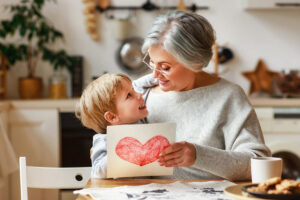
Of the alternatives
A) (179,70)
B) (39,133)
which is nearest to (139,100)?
(179,70)

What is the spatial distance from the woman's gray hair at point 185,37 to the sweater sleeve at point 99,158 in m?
0.38

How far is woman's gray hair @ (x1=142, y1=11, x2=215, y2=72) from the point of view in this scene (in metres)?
1.67

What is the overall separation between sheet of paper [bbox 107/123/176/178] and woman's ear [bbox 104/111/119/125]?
0.21 meters

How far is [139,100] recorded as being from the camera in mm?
1675

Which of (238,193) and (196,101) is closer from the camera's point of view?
(238,193)

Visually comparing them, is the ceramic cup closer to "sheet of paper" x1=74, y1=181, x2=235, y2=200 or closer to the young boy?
"sheet of paper" x1=74, y1=181, x2=235, y2=200

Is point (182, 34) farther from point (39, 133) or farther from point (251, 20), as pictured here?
point (251, 20)

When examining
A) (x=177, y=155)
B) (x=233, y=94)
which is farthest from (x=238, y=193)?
(x=233, y=94)

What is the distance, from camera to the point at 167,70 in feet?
5.74

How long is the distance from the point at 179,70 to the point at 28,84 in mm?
2256

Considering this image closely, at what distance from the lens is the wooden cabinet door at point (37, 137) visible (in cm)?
346

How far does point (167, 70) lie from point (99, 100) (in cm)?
30

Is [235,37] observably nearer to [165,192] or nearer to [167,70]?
[167,70]

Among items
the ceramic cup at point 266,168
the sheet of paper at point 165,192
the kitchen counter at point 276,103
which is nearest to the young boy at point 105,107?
the sheet of paper at point 165,192
